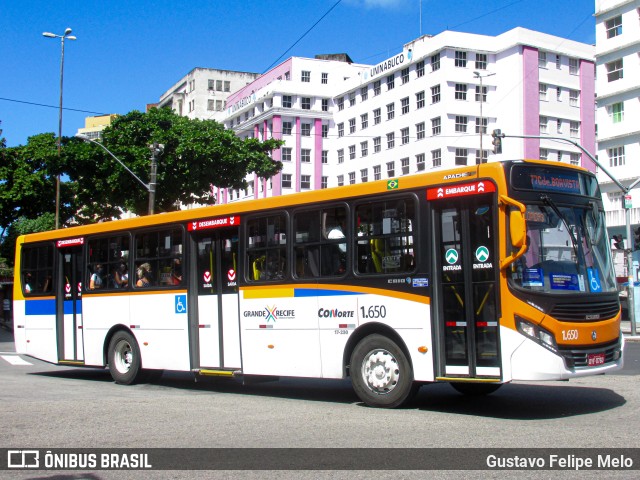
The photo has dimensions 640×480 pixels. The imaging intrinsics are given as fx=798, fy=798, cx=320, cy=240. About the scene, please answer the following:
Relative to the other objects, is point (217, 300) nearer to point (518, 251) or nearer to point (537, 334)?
point (518, 251)

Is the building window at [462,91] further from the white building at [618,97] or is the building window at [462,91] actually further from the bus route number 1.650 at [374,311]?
Answer: the bus route number 1.650 at [374,311]

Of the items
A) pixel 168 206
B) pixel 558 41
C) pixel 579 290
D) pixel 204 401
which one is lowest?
pixel 204 401

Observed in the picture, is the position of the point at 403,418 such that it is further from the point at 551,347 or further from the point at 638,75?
the point at 638,75

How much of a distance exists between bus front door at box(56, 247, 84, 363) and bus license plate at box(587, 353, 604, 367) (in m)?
10.2

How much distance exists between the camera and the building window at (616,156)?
46438mm

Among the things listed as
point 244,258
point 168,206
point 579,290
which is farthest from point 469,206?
point 168,206

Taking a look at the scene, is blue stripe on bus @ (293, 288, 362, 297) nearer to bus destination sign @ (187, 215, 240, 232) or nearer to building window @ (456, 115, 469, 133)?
bus destination sign @ (187, 215, 240, 232)

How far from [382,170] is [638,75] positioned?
2331 centimetres

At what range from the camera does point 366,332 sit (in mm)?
10680

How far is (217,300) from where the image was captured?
12945 millimetres

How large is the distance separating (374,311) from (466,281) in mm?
1440

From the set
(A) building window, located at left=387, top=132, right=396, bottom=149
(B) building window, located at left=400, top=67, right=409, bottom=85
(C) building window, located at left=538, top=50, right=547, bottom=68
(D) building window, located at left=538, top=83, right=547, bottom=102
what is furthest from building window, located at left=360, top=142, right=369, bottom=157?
(C) building window, located at left=538, top=50, right=547, bottom=68

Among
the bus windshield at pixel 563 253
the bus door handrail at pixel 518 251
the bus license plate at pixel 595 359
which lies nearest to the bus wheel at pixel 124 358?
the bus door handrail at pixel 518 251

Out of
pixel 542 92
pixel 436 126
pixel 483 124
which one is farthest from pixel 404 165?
pixel 542 92
